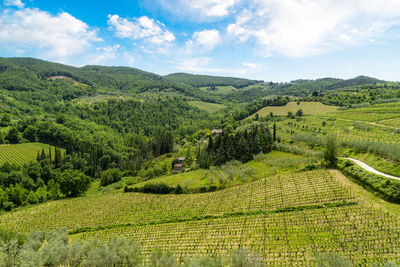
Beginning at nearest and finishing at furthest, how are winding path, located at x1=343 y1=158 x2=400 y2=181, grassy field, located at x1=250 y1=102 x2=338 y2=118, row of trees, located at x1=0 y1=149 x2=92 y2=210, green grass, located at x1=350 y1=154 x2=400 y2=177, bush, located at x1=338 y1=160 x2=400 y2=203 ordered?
bush, located at x1=338 y1=160 x2=400 y2=203, winding path, located at x1=343 y1=158 x2=400 y2=181, green grass, located at x1=350 y1=154 x2=400 y2=177, row of trees, located at x1=0 y1=149 x2=92 y2=210, grassy field, located at x1=250 y1=102 x2=338 y2=118

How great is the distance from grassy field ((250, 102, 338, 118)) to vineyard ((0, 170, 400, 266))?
101992 mm

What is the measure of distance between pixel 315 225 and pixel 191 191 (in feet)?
119

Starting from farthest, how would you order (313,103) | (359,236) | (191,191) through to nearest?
1. (313,103)
2. (191,191)
3. (359,236)

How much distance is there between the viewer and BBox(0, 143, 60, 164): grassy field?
3836 inches

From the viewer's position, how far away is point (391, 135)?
73.1 metres

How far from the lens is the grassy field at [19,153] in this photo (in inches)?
3836

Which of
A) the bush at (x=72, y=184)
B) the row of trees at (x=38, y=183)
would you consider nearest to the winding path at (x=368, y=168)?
the bush at (x=72, y=184)

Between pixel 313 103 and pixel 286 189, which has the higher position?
pixel 313 103

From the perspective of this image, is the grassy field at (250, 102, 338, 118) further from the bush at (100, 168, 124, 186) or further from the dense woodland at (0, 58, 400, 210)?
the bush at (100, 168, 124, 186)

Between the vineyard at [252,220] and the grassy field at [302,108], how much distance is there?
101992 millimetres

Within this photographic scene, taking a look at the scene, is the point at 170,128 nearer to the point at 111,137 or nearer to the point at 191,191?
the point at 111,137

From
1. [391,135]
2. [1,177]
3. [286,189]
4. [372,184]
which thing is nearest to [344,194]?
[372,184]

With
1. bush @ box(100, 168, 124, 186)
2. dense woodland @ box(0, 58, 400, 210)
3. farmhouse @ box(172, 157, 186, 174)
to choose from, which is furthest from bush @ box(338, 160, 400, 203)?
bush @ box(100, 168, 124, 186)

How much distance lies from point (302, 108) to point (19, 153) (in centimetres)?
17597
